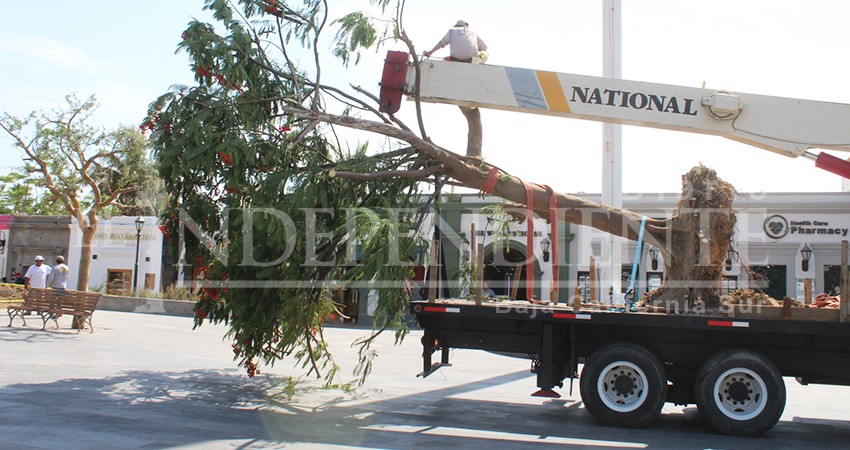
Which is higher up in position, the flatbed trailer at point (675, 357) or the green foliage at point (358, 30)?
the green foliage at point (358, 30)

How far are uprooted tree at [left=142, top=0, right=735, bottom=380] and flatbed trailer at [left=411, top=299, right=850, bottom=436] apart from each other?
0.95 meters

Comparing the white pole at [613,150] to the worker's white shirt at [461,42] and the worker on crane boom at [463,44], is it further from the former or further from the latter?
the worker's white shirt at [461,42]

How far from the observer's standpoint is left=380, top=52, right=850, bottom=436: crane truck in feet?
27.0

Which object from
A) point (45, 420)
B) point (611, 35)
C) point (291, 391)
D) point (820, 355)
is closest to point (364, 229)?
point (291, 391)

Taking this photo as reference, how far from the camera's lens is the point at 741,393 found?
8.23 m

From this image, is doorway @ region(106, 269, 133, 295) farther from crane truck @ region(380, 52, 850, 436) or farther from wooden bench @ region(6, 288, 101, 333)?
crane truck @ region(380, 52, 850, 436)

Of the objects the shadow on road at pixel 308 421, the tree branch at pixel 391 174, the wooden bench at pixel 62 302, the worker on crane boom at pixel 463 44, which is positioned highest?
the worker on crane boom at pixel 463 44

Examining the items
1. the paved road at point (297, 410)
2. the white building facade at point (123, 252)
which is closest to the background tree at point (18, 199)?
the white building facade at point (123, 252)

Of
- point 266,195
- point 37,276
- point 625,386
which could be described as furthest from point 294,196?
point 37,276

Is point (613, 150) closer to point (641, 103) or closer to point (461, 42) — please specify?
point (641, 103)

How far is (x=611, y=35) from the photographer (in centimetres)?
1472

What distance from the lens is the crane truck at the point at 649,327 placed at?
824 centimetres

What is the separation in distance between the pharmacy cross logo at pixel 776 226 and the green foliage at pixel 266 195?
19.8 metres

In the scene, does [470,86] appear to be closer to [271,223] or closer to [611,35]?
[271,223]
